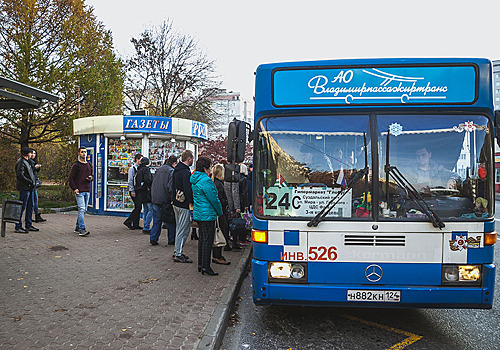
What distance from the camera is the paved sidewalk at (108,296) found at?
413 centimetres

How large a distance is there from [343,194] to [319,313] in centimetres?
184

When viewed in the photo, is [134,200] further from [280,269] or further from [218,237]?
[280,269]

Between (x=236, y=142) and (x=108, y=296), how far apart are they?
8.18ft

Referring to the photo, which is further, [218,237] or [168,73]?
[168,73]

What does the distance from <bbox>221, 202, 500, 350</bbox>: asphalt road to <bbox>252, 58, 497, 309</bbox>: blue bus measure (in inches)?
16.8

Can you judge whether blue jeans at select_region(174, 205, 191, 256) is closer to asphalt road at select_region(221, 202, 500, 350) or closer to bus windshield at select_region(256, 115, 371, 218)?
asphalt road at select_region(221, 202, 500, 350)

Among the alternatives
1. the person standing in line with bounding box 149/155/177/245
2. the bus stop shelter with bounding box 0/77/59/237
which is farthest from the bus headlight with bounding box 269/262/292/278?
the person standing in line with bounding box 149/155/177/245

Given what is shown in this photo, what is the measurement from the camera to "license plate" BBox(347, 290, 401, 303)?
14.5 ft

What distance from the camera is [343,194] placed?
4.54m

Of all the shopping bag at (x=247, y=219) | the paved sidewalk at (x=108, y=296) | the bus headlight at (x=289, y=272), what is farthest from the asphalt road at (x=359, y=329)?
the shopping bag at (x=247, y=219)

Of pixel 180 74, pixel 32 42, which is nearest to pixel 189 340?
pixel 32 42

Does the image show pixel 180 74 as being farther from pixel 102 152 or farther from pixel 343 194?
pixel 343 194

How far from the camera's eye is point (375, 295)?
443cm

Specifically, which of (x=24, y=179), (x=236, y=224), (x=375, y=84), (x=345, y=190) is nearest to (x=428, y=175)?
(x=345, y=190)
